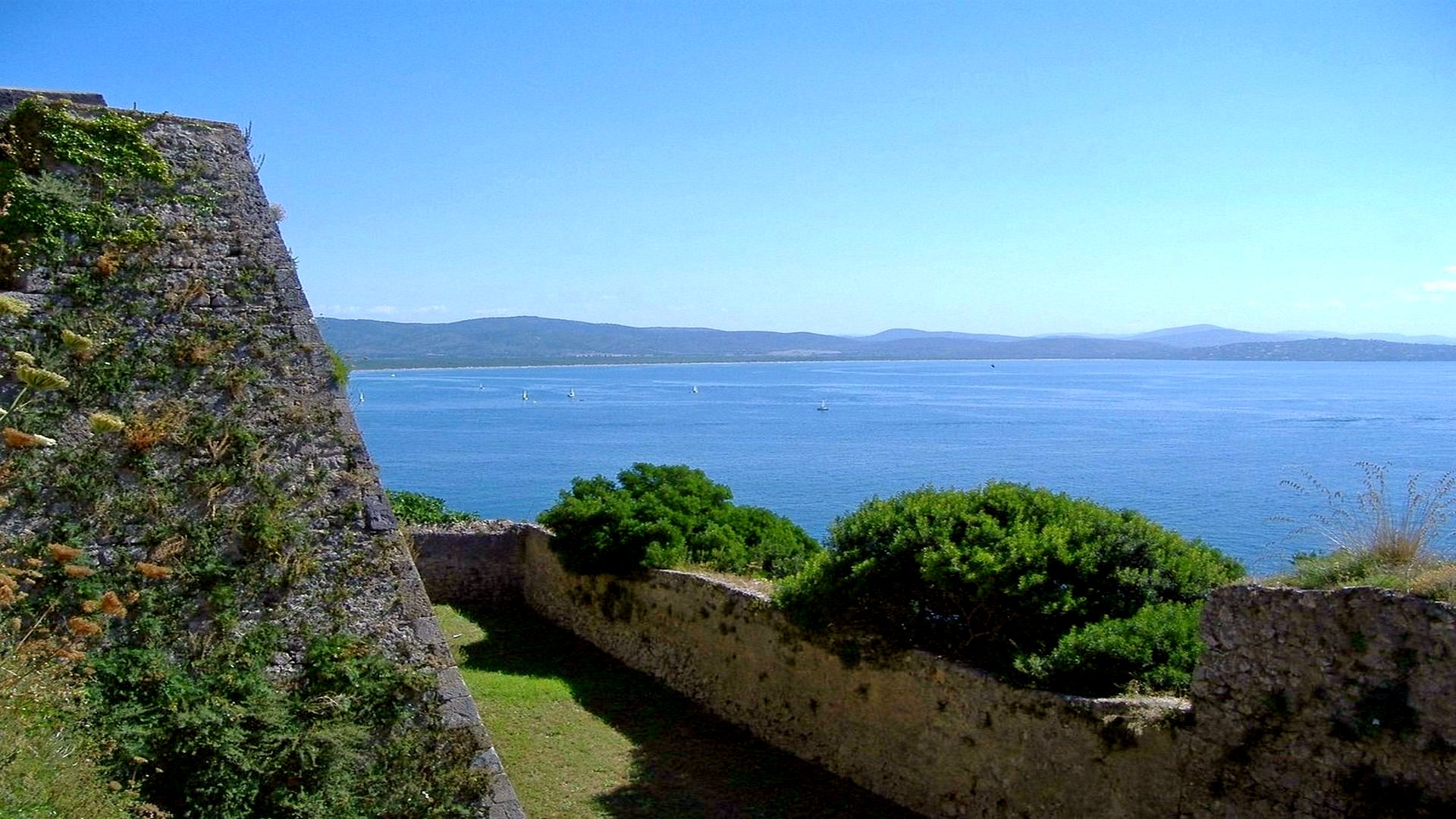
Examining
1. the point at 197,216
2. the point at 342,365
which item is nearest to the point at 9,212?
the point at 197,216

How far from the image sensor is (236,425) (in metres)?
8.51

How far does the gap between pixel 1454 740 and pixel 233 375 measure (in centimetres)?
936

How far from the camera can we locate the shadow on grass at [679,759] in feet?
36.5

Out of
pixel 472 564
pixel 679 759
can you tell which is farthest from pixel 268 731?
pixel 472 564

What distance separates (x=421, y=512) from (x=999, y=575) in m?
16.6

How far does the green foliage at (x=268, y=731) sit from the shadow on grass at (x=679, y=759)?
355 cm

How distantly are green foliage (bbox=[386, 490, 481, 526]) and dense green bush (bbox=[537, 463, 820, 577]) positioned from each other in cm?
528

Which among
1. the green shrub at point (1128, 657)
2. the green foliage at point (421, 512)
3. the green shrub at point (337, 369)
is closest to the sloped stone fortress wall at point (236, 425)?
the green shrub at point (337, 369)

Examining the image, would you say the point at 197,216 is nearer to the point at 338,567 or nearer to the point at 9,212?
the point at 9,212

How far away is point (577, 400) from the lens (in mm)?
121812

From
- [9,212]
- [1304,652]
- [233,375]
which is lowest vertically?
[1304,652]

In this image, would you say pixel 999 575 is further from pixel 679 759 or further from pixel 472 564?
pixel 472 564

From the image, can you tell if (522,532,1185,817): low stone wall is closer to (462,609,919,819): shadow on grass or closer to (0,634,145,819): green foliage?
(462,609,919,819): shadow on grass

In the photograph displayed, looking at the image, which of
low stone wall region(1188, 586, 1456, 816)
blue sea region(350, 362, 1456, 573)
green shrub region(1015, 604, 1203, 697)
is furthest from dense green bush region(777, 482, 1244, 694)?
blue sea region(350, 362, 1456, 573)
